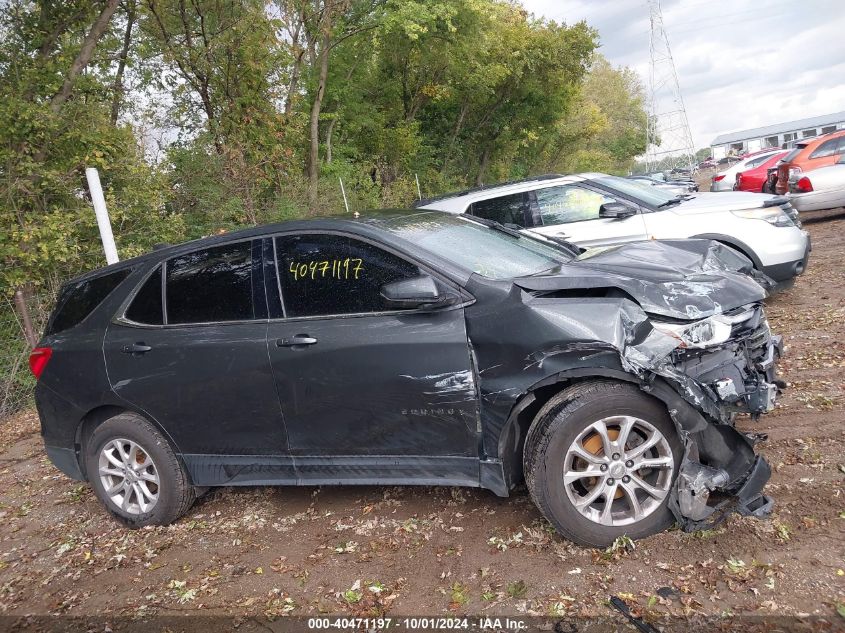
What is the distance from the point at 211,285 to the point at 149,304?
521mm

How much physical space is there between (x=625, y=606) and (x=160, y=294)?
10.7 ft

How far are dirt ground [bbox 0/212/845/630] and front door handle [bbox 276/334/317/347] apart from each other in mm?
1177

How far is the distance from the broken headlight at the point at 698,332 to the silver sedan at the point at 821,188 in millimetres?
10116

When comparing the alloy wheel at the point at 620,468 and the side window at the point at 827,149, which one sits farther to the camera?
the side window at the point at 827,149

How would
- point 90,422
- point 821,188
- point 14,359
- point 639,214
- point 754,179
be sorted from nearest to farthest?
point 90,422 → point 639,214 → point 14,359 → point 821,188 → point 754,179

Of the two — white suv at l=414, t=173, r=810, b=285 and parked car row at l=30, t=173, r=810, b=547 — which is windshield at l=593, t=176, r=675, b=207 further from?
parked car row at l=30, t=173, r=810, b=547

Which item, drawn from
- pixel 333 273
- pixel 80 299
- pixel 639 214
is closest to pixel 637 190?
pixel 639 214

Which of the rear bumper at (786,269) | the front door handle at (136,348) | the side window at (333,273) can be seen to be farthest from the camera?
the rear bumper at (786,269)

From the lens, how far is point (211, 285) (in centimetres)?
401

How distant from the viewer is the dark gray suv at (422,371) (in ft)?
10.2

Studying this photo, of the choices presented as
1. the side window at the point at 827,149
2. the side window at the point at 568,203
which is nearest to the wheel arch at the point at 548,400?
the side window at the point at 568,203

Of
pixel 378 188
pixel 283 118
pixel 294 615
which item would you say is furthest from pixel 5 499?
pixel 378 188

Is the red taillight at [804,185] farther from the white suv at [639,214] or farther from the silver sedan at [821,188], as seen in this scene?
the white suv at [639,214]

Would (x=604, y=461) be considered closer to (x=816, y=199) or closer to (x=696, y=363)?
(x=696, y=363)
